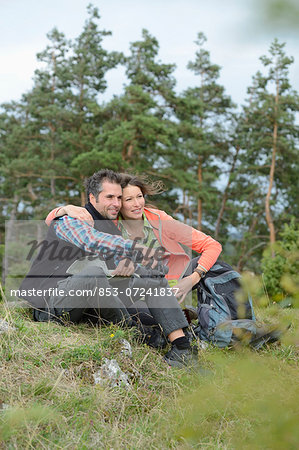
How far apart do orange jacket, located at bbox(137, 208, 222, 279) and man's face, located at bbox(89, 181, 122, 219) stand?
0.34 meters

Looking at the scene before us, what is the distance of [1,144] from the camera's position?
65.6 ft

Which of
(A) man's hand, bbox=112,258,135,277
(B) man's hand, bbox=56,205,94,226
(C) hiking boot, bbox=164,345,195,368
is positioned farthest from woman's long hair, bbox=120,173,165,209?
(C) hiking boot, bbox=164,345,195,368

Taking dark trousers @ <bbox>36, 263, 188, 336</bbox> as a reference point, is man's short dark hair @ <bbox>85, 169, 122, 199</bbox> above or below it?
above

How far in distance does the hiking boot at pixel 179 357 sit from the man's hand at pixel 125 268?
0.55 metres

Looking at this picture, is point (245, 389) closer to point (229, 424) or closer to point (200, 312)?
point (229, 424)

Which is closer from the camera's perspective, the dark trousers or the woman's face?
the dark trousers

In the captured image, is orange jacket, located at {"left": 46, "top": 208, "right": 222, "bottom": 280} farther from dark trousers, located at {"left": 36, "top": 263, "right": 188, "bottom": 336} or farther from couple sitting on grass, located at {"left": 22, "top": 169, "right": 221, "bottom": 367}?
dark trousers, located at {"left": 36, "top": 263, "right": 188, "bottom": 336}

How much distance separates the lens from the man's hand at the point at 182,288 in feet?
10.6

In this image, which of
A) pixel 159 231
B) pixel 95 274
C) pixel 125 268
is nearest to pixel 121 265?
pixel 125 268

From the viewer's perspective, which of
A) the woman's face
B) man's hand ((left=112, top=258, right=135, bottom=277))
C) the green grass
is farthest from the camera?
the woman's face

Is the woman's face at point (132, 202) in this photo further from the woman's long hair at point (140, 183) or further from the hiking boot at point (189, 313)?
the hiking boot at point (189, 313)

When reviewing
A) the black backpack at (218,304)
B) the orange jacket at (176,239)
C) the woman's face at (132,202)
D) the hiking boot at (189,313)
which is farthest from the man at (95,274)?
the hiking boot at (189,313)

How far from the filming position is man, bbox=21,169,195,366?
290 cm

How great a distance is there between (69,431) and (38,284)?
1.35 metres
